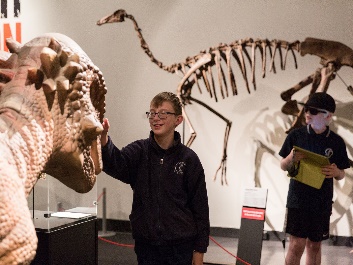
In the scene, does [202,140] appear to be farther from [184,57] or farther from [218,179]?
[184,57]

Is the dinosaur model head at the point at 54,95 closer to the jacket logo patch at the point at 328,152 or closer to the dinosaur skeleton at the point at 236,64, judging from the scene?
the jacket logo patch at the point at 328,152

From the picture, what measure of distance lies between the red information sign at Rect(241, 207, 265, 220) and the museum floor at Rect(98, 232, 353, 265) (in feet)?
1.23

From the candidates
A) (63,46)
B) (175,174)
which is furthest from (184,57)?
(63,46)

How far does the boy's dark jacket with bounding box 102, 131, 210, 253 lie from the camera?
197 centimetres

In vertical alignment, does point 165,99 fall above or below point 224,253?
above

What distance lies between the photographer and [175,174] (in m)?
2.02

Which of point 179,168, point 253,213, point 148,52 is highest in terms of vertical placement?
point 148,52

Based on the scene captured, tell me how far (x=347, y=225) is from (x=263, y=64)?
6.37ft

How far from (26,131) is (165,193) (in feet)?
4.65

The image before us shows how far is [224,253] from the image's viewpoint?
4.30 meters

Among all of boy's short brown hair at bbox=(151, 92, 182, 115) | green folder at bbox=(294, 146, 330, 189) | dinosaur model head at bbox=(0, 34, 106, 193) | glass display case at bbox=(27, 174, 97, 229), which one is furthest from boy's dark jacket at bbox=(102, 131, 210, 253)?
dinosaur model head at bbox=(0, 34, 106, 193)

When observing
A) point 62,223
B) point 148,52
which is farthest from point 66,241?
point 148,52

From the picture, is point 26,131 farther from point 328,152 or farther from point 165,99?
point 328,152

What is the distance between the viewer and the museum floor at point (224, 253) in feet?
13.2
